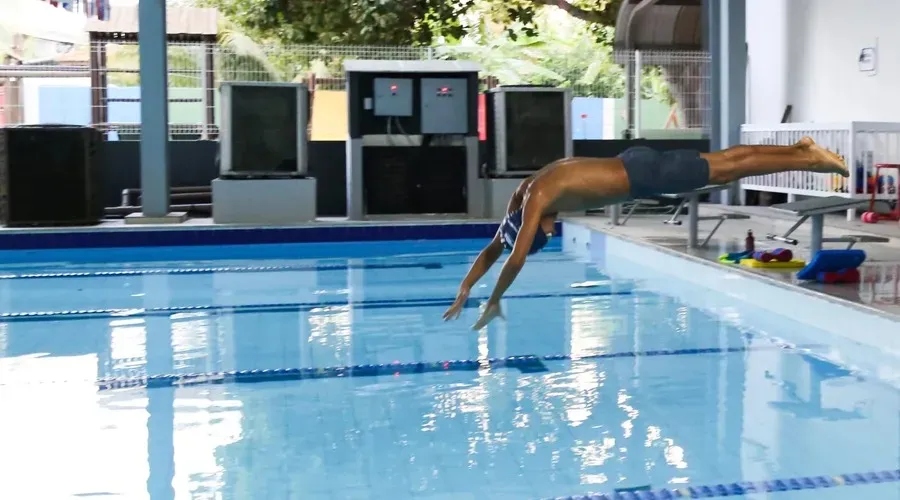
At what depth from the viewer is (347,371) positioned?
17.2ft

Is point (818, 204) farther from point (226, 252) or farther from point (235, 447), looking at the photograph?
point (226, 252)

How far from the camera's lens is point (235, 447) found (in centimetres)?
390

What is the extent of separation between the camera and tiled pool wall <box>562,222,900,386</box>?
5.29 metres

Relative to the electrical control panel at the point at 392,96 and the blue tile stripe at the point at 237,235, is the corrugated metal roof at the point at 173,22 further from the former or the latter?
the electrical control panel at the point at 392,96

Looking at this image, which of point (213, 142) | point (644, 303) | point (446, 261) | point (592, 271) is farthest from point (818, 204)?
point (213, 142)

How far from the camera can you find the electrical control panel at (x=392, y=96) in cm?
1166

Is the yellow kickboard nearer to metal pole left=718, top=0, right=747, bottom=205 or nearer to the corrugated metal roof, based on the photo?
metal pole left=718, top=0, right=747, bottom=205

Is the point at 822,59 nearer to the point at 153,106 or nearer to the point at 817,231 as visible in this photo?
the point at 817,231

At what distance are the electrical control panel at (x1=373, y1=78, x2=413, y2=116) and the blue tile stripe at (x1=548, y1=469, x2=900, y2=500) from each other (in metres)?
8.73

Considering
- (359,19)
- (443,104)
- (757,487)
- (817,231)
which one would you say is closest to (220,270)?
(443,104)

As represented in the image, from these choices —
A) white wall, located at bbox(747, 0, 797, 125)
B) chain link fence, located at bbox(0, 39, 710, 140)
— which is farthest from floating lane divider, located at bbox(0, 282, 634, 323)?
white wall, located at bbox(747, 0, 797, 125)

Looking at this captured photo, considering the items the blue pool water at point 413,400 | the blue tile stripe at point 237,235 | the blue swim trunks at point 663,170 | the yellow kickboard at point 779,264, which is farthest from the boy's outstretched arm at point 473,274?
the blue tile stripe at point 237,235

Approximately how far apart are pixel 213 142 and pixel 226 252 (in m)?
2.53

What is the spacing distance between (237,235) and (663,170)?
7377 millimetres
